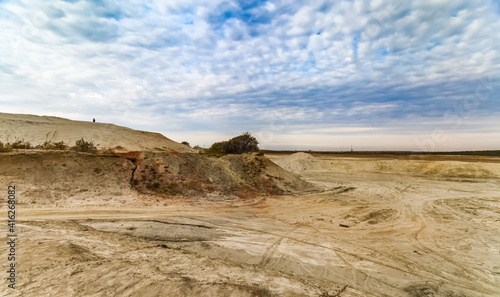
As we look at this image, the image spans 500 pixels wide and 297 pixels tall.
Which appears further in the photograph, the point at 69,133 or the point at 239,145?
the point at 69,133

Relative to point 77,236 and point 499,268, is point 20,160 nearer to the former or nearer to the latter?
point 77,236

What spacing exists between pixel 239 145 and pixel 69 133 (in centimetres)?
1512

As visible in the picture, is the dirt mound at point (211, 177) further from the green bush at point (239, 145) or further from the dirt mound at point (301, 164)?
the dirt mound at point (301, 164)

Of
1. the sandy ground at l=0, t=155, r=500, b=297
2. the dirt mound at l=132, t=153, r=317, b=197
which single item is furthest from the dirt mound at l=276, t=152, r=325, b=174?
the sandy ground at l=0, t=155, r=500, b=297

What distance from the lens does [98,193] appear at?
33.4 feet

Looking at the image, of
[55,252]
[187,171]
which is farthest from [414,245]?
[187,171]

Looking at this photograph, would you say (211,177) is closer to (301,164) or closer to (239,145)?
(239,145)

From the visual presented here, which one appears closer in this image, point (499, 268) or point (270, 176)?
point (499, 268)

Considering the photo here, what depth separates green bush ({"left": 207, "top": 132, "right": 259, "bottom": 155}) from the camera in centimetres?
2134

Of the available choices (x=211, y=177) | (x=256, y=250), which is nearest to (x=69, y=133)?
(x=211, y=177)

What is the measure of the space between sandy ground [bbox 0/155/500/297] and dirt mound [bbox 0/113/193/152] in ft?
46.6

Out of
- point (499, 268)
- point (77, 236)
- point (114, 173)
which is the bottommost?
point (499, 268)

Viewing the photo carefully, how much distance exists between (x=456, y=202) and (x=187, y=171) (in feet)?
43.6

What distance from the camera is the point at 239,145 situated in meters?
21.4
